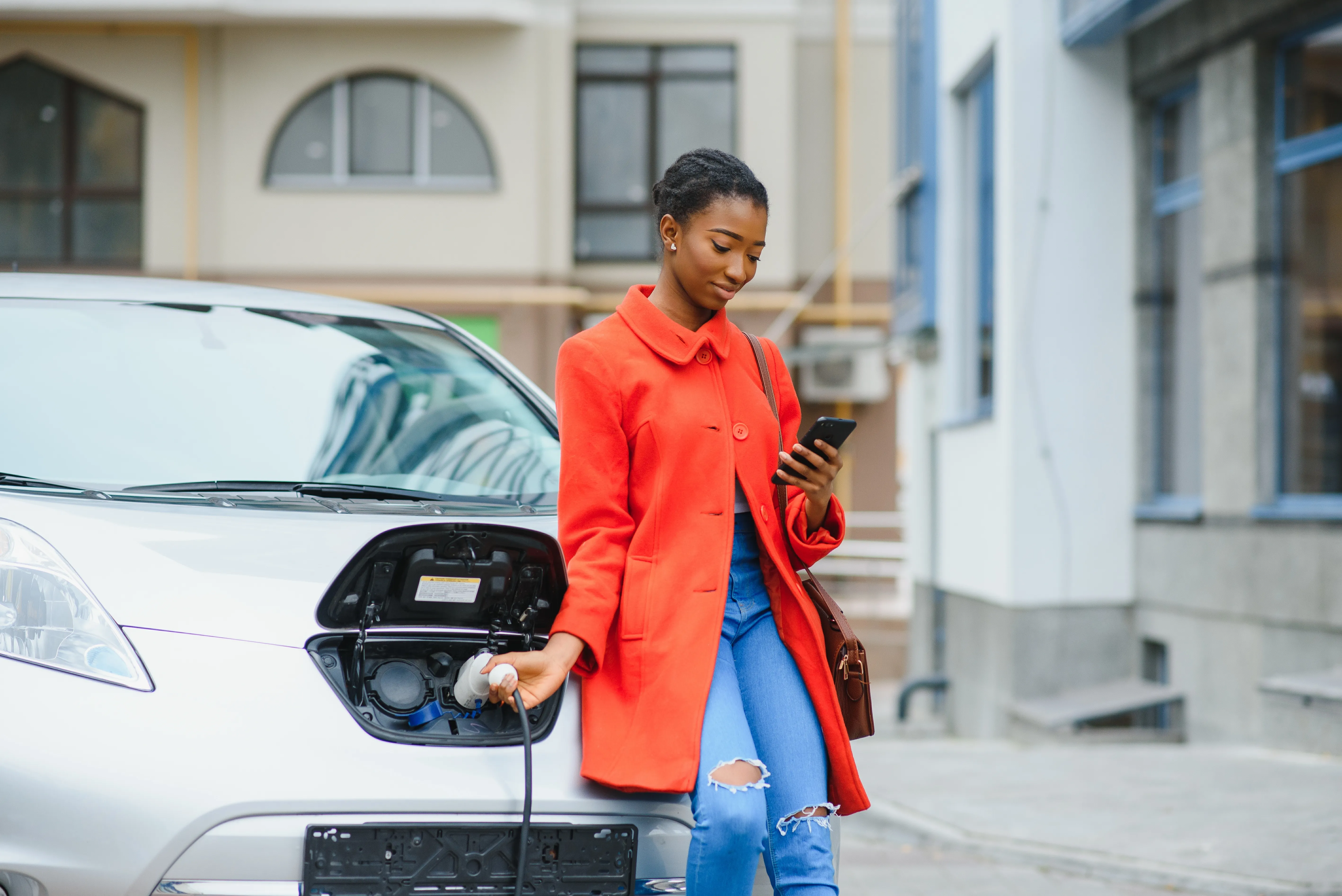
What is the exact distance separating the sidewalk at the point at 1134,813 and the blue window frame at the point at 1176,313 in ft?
6.59

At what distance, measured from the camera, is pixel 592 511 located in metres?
2.55

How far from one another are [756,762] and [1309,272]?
6.58m

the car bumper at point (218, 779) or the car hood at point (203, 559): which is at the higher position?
the car hood at point (203, 559)

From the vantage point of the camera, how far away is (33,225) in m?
18.5

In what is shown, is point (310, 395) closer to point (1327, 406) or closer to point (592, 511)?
point (592, 511)

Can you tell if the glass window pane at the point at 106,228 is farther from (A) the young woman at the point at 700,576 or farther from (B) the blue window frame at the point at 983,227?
(A) the young woman at the point at 700,576

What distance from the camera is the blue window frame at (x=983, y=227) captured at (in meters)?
10.9

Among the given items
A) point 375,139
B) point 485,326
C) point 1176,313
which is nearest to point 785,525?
point 1176,313

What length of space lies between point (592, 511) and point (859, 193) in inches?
685

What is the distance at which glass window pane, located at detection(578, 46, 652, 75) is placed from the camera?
1886 centimetres

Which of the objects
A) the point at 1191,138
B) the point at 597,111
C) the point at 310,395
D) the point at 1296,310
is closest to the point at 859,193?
the point at 597,111

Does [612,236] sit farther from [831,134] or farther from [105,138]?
[105,138]

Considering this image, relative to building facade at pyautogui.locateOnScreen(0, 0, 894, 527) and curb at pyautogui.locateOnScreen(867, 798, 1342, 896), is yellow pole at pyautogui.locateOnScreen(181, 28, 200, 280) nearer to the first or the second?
building facade at pyautogui.locateOnScreen(0, 0, 894, 527)

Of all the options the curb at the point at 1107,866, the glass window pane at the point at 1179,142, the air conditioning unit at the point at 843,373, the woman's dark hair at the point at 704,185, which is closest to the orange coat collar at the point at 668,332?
the woman's dark hair at the point at 704,185
